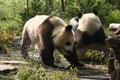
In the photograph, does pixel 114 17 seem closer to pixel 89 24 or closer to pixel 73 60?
pixel 89 24

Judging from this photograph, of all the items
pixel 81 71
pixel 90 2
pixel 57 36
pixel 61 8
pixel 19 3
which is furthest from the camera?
pixel 19 3

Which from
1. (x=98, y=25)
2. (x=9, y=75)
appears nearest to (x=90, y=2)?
(x=98, y=25)

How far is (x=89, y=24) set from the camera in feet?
28.0

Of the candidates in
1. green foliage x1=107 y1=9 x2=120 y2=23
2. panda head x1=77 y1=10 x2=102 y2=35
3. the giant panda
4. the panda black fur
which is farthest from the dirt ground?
green foliage x1=107 y1=9 x2=120 y2=23

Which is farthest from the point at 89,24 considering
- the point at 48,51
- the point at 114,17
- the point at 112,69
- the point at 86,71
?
the point at 114,17

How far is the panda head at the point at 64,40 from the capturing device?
7605 mm

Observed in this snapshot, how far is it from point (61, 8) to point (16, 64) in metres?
9.43

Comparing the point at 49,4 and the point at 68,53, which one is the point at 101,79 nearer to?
the point at 68,53

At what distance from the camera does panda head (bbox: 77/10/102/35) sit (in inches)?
335

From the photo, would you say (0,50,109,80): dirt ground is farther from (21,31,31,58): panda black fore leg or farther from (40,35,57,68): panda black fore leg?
(21,31,31,58): panda black fore leg

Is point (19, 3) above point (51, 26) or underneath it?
underneath

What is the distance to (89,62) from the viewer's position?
27.5 feet

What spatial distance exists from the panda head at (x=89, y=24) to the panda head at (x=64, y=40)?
924mm

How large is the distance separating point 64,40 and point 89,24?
1068mm
